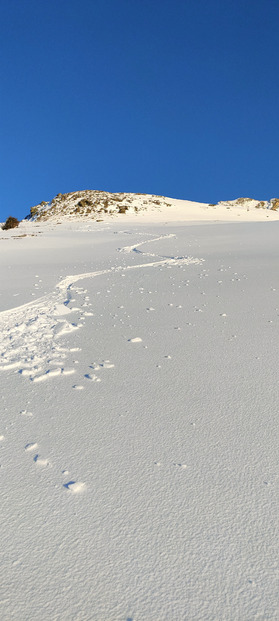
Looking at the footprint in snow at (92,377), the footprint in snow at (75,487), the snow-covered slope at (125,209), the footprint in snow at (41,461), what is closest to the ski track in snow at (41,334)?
the footprint in snow at (92,377)

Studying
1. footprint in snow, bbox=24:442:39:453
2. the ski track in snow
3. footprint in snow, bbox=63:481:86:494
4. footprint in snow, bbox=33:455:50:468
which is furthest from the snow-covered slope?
footprint in snow, bbox=63:481:86:494

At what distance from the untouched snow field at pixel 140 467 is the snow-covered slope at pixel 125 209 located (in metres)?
27.0

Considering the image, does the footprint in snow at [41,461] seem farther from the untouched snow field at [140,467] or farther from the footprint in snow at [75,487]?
the footprint in snow at [75,487]

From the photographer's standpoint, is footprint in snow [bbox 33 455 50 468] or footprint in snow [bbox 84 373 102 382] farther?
footprint in snow [bbox 84 373 102 382]

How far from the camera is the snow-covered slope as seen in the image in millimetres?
33381

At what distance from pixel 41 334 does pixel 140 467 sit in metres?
2.56

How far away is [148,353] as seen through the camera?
3701mm

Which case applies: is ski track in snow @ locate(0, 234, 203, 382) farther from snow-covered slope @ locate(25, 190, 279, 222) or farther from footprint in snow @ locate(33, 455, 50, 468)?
snow-covered slope @ locate(25, 190, 279, 222)

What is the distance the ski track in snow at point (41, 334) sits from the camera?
3.38 metres

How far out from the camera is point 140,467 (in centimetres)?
209

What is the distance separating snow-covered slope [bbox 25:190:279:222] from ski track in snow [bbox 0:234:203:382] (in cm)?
2527

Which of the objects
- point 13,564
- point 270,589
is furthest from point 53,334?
point 270,589

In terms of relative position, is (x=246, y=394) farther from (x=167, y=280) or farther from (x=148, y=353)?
(x=167, y=280)

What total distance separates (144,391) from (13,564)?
5.00 ft
